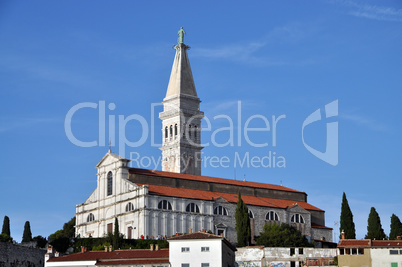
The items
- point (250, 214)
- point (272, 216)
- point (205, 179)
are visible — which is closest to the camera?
point (250, 214)

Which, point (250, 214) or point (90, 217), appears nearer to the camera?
point (250, 214)

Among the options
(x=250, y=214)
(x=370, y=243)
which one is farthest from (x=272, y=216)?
(x=370, y=243)

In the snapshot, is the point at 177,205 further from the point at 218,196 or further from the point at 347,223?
the point at 347,223

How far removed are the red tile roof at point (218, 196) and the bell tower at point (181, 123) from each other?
23.4 metres

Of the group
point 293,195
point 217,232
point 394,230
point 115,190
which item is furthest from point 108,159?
point 394,230

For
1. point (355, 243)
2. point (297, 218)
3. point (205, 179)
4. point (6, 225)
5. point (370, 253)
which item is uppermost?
point (205, 179)

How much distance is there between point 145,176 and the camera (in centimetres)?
10575

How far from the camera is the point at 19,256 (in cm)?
8306

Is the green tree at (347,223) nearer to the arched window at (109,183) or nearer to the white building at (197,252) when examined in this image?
the white building at (197,252)

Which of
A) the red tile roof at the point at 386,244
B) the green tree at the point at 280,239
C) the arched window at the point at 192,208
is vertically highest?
the arched window at the point at 192,208

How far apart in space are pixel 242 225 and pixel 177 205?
361 inches

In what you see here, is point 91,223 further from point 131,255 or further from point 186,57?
point 186,57

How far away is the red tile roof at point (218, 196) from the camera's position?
103 meters

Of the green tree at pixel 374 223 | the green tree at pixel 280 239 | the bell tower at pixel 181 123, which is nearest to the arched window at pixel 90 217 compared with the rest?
the green tree at pixel 280 239
